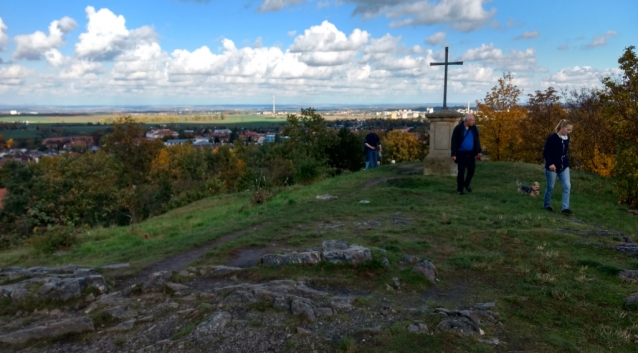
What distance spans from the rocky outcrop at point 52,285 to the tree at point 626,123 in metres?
10.9

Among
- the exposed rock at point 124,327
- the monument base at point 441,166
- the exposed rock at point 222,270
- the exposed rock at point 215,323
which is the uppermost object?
the monument base at point 441,166

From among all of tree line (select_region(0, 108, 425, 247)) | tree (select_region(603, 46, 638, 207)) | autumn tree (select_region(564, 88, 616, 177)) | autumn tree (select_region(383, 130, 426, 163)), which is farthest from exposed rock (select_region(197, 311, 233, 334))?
autumn tree (select_region(383, 130, 426, 163))

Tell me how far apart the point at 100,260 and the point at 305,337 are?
16.1ft

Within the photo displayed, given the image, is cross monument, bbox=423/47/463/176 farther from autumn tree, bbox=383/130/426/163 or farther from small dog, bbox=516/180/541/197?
autumn tree, bbox=383/130/426/163

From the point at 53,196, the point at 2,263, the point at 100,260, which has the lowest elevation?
A: the point at 53,196

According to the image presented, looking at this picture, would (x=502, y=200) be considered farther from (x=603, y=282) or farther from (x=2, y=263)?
(x=2, y=263)

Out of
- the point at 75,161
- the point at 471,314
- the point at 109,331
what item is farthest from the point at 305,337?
the point at 75,161

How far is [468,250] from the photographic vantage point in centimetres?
652

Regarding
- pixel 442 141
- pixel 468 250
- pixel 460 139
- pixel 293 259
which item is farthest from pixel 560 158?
pixel 293 259

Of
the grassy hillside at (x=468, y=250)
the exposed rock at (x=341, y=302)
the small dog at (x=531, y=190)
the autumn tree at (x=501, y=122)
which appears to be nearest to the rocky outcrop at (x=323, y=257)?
the grassy hillside at (x=468, y=250)

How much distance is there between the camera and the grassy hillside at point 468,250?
4.27m

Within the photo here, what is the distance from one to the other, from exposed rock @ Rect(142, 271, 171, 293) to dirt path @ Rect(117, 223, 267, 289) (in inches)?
17.2

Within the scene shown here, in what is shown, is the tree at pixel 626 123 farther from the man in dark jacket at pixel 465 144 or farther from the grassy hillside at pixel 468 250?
the man in dark jacket at pixel 465 144

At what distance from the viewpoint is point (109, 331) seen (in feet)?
14.2
